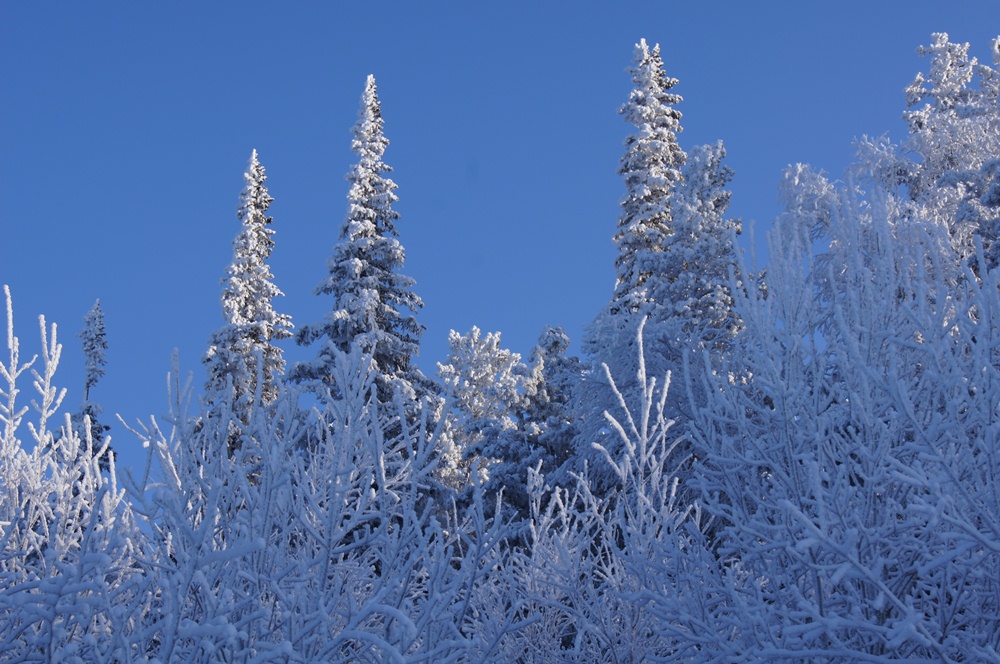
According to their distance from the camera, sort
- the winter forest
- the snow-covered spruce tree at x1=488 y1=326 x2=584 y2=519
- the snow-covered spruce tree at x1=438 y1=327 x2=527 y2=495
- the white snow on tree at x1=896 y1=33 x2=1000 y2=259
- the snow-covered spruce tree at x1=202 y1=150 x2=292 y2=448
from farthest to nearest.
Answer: the snow-covered spruce tree at x1=438 y1=327 x2=527 y2=495
the snow-covered spruce tree at x1=202 y1=150 x2=292 y2=448
the snow-covered spruce tree at x1=488 y1=326 x2=584 y2=519
the white snow on tree at x1=896 y1=33 x2=1000 y2=259
the winter forest

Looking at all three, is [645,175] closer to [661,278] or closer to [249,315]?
[661,278]

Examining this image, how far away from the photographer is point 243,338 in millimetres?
23625

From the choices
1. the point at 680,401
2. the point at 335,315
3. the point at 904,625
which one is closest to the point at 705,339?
the point at 680,401

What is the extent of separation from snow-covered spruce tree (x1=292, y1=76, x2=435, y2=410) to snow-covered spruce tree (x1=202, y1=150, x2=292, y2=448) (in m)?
2.86

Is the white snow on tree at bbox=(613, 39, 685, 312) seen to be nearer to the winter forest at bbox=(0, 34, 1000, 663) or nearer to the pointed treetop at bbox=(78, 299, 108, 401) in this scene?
the winter forest at bbox=(0, 34, 1000, 663)

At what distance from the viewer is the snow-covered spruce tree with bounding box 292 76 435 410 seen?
20078mm

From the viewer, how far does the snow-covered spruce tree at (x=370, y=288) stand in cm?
2008

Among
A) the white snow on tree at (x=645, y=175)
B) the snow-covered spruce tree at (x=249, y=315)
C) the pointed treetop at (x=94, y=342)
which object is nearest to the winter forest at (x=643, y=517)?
the white snow on tree at (x=645, y=175)

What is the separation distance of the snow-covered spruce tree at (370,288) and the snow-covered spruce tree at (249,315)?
2.86 m

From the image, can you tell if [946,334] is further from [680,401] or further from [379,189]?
[379,189]

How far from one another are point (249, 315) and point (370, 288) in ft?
18.5

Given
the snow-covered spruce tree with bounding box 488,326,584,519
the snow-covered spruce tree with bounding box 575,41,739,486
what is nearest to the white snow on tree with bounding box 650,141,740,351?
the snow-covered spruce tree with bounding box 575,41,739,486

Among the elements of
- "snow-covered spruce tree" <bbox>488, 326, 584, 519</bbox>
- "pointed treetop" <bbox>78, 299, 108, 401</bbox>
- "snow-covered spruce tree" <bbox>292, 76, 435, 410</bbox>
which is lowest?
"snow-covered spruce tree" <bbox>488, 326, 584, 519</bbox>

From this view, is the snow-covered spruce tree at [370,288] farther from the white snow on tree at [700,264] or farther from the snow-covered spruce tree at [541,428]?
the white snow on tree at [700,264]
